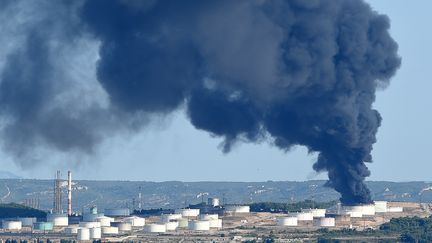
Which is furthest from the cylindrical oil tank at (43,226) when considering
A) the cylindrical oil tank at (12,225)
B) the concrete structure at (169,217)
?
the concrete structure at (169,217)

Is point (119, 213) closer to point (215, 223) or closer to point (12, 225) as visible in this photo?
point (12, 225)

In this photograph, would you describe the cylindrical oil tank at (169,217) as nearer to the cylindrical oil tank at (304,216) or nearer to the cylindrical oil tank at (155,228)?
the cylindrical oil tank at (155,228)

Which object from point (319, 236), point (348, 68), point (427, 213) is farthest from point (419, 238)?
point (427, 213)

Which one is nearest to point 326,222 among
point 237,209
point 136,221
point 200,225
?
point 200,225

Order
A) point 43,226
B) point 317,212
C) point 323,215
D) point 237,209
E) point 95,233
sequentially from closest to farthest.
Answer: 1. point 95,233
2. point 43,226
3. point 323,215
4. point 317,212
5. point 237,209

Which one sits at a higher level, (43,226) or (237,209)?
(237,209)

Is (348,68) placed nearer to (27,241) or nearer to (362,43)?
(362,43)

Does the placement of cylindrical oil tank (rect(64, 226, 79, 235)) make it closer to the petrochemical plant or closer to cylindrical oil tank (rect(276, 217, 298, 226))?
the petrochemical plant

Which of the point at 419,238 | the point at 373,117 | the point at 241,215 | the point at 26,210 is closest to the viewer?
the point at 419,238
